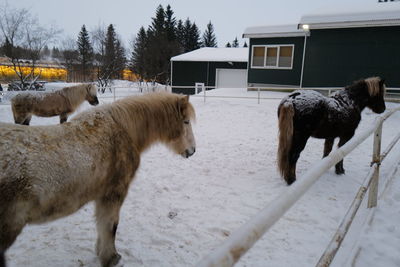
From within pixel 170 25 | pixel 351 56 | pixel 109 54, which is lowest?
pixel 351 56

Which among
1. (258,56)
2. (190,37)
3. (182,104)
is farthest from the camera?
(190,37)

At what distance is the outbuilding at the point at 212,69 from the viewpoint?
2312 cm

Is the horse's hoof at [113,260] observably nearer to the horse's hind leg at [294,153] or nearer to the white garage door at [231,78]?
the horse's hind leg at [294,153]

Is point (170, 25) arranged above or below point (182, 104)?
above

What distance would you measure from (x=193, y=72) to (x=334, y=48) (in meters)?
14.7

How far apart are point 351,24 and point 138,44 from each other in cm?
2915

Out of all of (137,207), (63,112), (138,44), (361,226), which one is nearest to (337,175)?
(361,226)

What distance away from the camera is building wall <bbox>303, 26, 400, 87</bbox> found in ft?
41.0

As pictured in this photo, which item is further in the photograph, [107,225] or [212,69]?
[212,69]

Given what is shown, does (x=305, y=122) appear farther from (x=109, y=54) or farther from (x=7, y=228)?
(x=109, y=54)

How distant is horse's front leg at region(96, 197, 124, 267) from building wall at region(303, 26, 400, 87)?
14.3 meters

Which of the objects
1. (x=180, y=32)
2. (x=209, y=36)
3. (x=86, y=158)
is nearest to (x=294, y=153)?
(x=86, y=158)

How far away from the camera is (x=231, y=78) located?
2331 cm

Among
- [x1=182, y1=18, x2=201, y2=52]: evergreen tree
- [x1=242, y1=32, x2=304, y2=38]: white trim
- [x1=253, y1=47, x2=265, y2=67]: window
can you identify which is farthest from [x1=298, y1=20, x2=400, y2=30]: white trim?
[x1=182, y1=18, x2=201, y2=52]: evergreen tree
